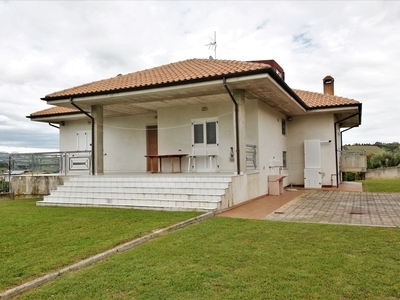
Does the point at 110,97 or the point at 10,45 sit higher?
the point at 10,45

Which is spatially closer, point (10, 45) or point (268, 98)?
point (268, 98)

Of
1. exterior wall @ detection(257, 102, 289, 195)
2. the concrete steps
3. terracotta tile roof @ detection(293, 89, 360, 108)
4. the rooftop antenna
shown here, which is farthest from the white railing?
the rooftop antenna

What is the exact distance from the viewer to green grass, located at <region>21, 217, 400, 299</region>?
323 centimetres

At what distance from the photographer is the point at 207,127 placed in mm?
13516

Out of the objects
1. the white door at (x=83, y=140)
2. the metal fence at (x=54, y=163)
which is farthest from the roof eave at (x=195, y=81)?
the white door at (x=83, y=140)

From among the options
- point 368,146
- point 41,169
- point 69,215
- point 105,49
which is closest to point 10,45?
point 105,49

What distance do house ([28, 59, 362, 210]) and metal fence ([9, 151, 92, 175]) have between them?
1.27m

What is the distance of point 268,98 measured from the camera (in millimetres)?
12406

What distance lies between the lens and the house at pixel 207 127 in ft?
33.0

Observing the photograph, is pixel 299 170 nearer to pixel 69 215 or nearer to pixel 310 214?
pixel 310 214

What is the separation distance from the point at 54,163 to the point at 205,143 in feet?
21.7

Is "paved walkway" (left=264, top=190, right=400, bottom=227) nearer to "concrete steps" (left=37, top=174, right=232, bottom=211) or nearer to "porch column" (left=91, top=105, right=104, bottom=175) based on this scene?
"concrete steps" (left=37, top=174, right=232, bottom=211)

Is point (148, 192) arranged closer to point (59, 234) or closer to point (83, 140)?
point (59, 234)

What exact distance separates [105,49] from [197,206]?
34.0 ft
